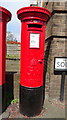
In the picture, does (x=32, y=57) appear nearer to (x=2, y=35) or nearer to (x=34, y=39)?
(x=34, y=39)

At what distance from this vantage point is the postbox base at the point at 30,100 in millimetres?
2719

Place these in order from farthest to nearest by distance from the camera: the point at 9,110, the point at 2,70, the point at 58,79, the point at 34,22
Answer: the point at 58,79, the point at 9,110, the point at 2,70, the point at 34,22

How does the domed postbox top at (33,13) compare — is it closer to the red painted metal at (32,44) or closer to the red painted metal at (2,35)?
the red painted metal at (32,44)

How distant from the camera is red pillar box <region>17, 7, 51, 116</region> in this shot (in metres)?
2.53

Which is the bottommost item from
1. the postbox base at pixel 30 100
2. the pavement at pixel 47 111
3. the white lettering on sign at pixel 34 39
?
the pavement at pixel 47 111

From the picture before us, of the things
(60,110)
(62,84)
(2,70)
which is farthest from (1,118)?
(62,84)

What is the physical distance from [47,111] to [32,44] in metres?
1.66

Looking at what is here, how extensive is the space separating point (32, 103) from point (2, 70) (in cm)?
97

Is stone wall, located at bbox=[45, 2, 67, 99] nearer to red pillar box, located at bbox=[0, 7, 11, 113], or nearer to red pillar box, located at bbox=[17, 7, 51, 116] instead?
red pillar box, located at bbox=[17, 7, 51, 116]

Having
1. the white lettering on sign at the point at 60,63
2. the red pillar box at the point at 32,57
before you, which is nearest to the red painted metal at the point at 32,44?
the red pillar box at the point at 32,57

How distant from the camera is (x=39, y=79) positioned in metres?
2.79

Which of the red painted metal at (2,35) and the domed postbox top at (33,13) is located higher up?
the domed postbox top at (33,13)

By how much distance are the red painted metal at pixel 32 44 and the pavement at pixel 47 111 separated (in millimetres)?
715

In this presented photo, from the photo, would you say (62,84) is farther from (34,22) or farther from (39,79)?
(34,22)
